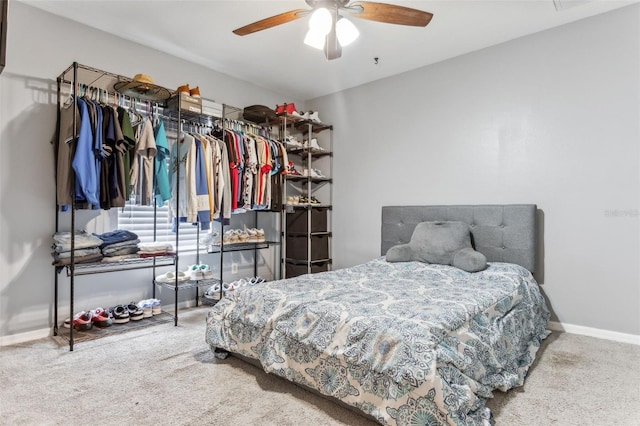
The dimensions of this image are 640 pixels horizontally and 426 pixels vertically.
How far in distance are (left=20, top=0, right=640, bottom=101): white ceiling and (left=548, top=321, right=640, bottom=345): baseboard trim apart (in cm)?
254

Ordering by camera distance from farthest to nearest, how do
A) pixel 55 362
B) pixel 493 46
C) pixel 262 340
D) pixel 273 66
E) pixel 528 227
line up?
pixel 273 66 → pixel 493 46 → pixel 528 227 → pixel 55 362 → pixel 262 340

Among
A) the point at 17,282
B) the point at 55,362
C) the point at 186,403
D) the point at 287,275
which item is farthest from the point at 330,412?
the point at 287,275

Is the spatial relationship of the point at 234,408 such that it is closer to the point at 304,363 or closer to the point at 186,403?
the point at 186,403

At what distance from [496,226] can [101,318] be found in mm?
3498

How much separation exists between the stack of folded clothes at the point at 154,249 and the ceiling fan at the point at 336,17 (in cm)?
190

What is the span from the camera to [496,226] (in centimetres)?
327

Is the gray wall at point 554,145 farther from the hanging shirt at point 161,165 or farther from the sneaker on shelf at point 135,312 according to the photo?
the sneaker on shelf at point 135,312

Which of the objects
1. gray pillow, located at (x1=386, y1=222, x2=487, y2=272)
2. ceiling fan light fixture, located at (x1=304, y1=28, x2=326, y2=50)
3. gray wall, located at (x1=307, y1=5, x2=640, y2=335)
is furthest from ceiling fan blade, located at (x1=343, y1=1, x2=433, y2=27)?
gray pillow, located at (x1=386, y1=222, x2=487, y2=272)

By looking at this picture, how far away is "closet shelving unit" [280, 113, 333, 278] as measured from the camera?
14.6ft

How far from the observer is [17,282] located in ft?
9.02

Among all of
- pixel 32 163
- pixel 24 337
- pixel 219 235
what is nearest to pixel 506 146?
pixel 219 235

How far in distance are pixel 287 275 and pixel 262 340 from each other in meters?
2.51

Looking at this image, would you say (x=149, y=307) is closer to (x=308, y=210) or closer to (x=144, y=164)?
(x=144, y=164)

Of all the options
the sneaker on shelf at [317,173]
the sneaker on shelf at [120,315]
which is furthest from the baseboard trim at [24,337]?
the sneaker on shelf at [317,173]
